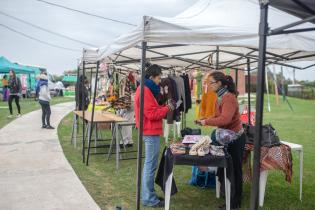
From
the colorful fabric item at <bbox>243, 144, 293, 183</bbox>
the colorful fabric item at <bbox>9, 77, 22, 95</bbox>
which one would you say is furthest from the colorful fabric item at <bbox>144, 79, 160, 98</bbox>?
the colorful fabric item at <bbox>9, 77, 22, 95</bbox>

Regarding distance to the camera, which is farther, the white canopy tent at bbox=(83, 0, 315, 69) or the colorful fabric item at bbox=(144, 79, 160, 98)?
the colorful fabric item at bbox=(144, 79, 160, 98)

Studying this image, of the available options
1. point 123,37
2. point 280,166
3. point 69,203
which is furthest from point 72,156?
point 280,166

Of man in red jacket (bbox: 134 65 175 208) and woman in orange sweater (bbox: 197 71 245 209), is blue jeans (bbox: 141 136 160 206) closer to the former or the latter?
man in red jacket (bbox: 134 65 175 208)

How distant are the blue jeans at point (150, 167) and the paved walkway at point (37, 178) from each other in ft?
2.27

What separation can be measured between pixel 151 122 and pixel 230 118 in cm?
101

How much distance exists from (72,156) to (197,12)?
4.87m

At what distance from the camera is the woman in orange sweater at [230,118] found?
474 centimetres

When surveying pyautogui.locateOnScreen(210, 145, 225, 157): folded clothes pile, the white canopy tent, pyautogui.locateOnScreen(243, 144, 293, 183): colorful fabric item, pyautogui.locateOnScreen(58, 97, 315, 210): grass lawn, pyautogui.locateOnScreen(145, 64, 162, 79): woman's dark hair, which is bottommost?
pyautogui.locateOnScreen(58, 97, 315, 210): grass lawn

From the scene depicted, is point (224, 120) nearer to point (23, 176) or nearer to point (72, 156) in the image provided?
point (23, 176)

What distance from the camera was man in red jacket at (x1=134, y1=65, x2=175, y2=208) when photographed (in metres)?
4.79

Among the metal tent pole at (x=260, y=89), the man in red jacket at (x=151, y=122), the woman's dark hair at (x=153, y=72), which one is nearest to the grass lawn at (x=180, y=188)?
the man in red jacket at (x=151, y=122)

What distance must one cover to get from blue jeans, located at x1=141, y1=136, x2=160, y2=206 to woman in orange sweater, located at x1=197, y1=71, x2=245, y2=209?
2.22 feet

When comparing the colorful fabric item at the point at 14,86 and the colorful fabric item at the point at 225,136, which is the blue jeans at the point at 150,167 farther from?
the colorful fabric item at the point at 14,86

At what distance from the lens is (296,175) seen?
685 cm
